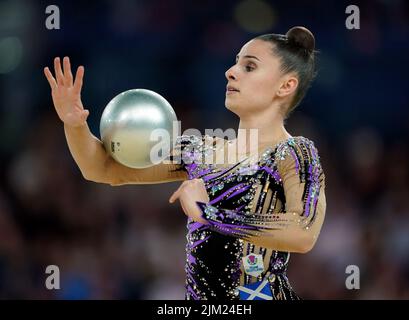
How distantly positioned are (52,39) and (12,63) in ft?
0.83

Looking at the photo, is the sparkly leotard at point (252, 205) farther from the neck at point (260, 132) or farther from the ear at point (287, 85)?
the ear at point (287, 85)

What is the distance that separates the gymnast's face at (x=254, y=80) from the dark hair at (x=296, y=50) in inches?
0.9

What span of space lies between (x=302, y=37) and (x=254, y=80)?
214 millimetres

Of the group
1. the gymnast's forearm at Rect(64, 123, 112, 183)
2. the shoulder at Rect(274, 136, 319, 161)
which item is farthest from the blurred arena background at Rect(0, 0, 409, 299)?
the shoulder at Rect(274, 136, 319, 161)

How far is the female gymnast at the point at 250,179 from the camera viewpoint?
70.0 inches

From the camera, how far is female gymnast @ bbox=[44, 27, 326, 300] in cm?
178

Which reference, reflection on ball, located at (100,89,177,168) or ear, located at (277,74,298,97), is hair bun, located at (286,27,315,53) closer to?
ear, located at (277,74,298,97)

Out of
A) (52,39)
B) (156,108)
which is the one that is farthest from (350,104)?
(156,108)

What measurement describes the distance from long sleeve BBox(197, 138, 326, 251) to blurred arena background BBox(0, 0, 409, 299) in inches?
61.2

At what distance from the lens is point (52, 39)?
11.8 ft

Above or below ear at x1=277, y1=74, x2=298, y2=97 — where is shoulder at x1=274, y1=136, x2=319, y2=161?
below

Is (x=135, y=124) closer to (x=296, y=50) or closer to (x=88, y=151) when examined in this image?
(x=88, y=151)

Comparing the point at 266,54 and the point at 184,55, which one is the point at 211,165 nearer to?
the point at 266,54

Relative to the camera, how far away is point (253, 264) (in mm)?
1896
